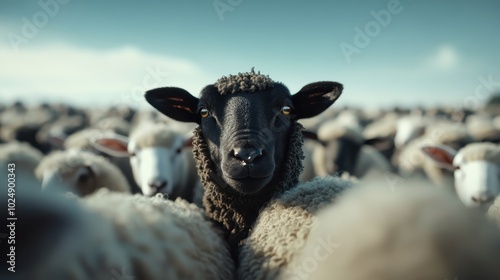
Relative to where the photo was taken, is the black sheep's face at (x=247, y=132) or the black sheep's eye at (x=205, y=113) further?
the black sheep's eye at (x=205, y=113)

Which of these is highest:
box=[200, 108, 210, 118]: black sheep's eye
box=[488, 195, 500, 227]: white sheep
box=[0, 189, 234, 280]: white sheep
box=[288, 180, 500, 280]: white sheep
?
box=[200, 108, 210, 118]: black sheep's eye

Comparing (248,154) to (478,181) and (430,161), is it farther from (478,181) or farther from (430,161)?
(430,161)

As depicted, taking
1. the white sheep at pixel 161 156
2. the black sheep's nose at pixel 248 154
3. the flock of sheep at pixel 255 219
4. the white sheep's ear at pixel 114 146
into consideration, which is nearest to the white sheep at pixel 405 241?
the flock of sheep at pixel 255 219

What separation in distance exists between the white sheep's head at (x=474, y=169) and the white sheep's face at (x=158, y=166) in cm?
261

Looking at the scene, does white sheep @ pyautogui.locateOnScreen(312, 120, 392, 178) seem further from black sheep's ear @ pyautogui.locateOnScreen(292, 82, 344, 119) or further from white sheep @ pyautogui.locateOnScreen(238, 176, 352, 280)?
white sheep @ pyautogui.locateOnScreen(238, 176, 352, 280)

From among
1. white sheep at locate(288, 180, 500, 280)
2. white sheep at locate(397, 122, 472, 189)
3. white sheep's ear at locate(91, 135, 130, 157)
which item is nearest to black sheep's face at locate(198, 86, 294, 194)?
white sheep at locate(288, 180, 500, 280)

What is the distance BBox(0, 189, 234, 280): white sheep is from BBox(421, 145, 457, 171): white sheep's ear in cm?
347

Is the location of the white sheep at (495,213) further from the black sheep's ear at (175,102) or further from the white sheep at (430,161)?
the white sheep at (430,161)

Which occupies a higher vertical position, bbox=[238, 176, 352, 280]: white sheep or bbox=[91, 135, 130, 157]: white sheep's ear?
bbox=[238, 176, 352, 280]: white sheep

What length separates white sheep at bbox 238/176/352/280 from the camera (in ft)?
4.78

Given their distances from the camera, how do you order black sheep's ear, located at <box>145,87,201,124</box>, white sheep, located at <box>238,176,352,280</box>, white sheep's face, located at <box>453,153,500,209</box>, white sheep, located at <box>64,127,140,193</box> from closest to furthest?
1. white sheep, located at <box>238,176,352,280</box>
2. black sheep's ear, located at <box>145,87,201,124</box>
3. white sheep's face, located at <box>453,153,500,209</box>
4. white sheep, located at <box>64,127,140,193</box>


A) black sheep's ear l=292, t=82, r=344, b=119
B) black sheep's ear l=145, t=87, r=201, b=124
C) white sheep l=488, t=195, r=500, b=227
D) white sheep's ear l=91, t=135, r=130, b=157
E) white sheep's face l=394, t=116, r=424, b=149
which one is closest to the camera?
white sheep l=488, t=195, r=500, b=227

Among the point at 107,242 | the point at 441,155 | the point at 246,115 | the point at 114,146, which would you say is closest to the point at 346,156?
the point at 441,155

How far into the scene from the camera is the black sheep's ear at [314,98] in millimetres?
2260
